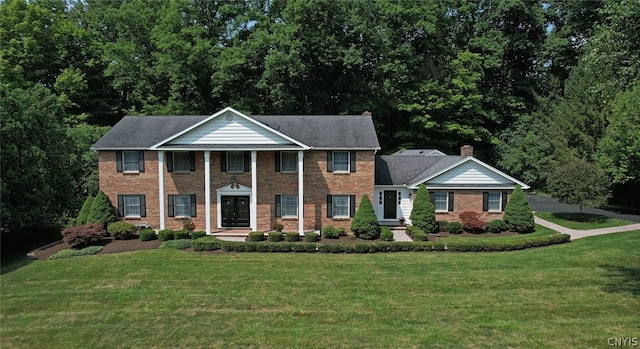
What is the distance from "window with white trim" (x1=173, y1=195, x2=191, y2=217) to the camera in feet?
79.1

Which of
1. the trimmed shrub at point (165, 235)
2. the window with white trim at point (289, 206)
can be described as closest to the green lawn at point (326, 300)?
the trimmed shrub at point (165, 235)

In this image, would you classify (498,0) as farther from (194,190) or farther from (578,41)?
(194,190)

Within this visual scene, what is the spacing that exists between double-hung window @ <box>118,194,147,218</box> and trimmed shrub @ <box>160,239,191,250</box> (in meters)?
4.47

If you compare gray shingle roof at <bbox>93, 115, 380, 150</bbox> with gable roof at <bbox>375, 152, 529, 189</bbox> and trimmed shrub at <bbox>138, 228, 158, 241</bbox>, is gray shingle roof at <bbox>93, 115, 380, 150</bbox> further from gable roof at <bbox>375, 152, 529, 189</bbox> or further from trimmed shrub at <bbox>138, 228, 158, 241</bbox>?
trimmed shrub at <bbox>138, 228, 158, 241</bbox>

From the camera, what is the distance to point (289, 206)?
23.9 meters

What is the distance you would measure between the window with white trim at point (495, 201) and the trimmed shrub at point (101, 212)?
22549mm

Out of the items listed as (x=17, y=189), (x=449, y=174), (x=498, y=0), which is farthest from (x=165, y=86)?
(x=498, y=0)

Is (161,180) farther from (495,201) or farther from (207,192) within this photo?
(495,201)

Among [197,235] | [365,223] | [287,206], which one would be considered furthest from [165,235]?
[365,223]

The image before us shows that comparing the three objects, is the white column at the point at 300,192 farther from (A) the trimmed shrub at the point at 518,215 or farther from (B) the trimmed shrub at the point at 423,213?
(A) the trimmed shrub at the point at 518,215

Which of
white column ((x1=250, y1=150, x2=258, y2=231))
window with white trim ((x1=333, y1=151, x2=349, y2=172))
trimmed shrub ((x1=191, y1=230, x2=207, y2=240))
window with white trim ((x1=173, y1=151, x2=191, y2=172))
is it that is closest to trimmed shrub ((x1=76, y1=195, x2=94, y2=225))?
window with white trim ((x1=173, y1=151, x2=191, y2=172))

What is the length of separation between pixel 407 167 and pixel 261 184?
32.7ft

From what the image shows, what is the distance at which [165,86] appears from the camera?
40.2 meters

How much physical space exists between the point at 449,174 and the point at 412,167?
2.95 meters
